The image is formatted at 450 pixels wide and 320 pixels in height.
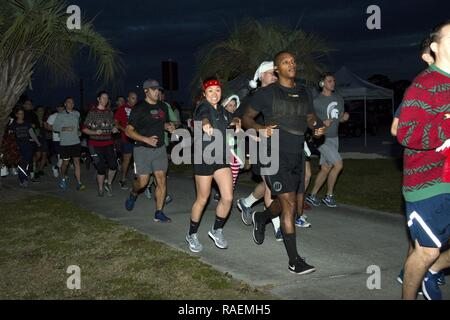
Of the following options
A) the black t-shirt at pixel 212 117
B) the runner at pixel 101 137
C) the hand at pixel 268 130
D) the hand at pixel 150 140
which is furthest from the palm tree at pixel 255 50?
the hand at pixel 268 130

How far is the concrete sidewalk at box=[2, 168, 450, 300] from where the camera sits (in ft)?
17.6

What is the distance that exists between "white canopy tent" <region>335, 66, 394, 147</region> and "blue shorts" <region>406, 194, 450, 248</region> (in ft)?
71.6

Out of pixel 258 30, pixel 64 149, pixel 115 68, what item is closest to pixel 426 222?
pixel 115 68

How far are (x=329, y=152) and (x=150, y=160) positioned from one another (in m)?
2.86

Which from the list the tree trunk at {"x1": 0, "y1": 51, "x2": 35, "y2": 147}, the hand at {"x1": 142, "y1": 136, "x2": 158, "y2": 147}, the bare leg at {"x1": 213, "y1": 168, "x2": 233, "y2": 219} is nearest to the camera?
the bare leg at {"x1": 213, "y1": 168, "x2": 233, "y2": 219}

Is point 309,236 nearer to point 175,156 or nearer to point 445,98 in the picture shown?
Result: point 445,98

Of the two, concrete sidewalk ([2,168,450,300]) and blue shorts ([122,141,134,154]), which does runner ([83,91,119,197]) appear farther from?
concrete sidewalk ([2,168,450,300])

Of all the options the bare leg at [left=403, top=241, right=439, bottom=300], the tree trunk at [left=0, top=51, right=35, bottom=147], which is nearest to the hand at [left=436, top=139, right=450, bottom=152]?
the bare leg at [left=403, top=241, right=439, bottom=300]

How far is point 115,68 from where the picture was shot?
39.3ft

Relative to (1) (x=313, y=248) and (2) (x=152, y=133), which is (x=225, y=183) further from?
(2) (x=152, y=133)

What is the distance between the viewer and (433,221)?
4.07 metres

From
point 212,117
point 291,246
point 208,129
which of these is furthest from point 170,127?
point 291,246

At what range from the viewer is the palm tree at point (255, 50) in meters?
15.5

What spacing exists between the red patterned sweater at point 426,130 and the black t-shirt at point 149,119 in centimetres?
489
